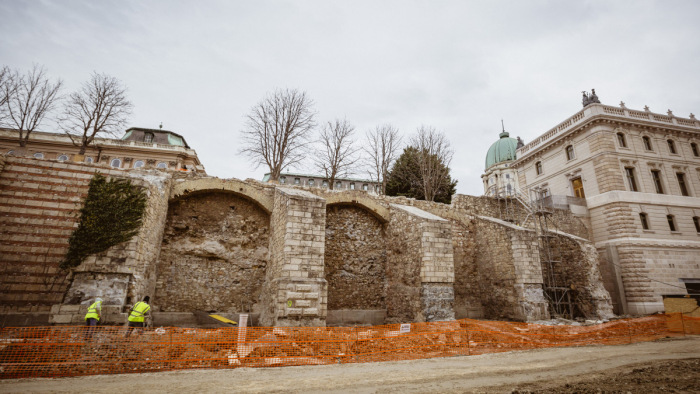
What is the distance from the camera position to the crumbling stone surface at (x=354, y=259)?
10227 millimetres

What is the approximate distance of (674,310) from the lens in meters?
9.80

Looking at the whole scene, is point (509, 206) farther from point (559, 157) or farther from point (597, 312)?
point (559, 157)

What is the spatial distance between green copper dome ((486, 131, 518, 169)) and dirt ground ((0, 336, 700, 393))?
4250 centimetres

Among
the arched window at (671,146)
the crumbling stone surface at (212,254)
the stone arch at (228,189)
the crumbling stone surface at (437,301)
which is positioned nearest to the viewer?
the crumbling stone surface at (437,301)

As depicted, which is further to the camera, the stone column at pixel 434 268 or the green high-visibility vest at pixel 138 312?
the stone column at pixel 434 268

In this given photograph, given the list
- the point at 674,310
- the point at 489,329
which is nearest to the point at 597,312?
the point at 674,310

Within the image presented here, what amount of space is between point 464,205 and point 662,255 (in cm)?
1153

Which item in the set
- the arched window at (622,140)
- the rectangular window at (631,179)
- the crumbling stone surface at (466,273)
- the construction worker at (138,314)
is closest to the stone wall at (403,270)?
the crumbling stone surface at (466,273)

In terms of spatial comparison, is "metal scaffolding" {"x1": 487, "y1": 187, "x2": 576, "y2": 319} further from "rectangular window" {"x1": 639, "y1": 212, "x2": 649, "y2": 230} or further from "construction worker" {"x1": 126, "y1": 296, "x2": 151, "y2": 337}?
"construction worker" {"x1": 126, "y1": 296, "x2": 151, "y2": 337}

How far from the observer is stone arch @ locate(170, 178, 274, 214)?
895cm

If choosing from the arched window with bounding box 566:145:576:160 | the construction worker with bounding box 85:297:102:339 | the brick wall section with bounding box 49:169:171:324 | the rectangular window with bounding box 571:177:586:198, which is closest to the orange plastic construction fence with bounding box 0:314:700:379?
Result: the construction worker with bounding box 85:297:102:339

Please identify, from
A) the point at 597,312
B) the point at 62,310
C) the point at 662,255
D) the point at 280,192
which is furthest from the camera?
the point at 662,255

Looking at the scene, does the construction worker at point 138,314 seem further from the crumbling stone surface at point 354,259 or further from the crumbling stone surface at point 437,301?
the crumbling stone surface at point 437,301

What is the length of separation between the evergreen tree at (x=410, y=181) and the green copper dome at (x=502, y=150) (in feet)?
94.9
